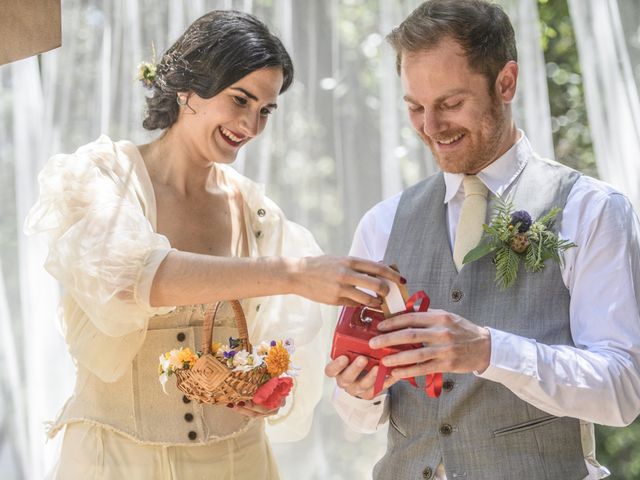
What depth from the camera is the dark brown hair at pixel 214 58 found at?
2570 mm

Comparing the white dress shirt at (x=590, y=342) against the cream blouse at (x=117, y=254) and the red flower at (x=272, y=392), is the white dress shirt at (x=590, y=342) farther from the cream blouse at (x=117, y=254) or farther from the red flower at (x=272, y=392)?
the cream blouse at (x=117, y=254)

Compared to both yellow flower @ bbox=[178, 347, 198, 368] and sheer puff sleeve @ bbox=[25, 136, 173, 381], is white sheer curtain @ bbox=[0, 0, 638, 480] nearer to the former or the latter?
sheer puff sleeve @ bbox=[25, 136, 173, 381]

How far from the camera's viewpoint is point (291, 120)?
3.53 metres

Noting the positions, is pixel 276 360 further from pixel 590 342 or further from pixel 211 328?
pixel 590 342

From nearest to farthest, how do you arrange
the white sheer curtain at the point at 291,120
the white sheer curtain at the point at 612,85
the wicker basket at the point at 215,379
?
the wicker basket at the point at 215,379 < the white sheer curtain at the point at 612,85 < the white sheer curtain at the point at 291,120

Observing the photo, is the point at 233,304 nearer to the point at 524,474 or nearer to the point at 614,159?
the point at 524,474

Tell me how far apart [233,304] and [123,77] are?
1.58 metres

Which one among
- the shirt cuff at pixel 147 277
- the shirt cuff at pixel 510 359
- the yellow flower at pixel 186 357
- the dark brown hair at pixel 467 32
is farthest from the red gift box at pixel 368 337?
the dark brown hair at pixel 467 32

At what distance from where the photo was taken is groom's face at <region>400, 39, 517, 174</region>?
7.70 ft

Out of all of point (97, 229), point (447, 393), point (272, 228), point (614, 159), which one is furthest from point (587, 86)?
point (97, 229)

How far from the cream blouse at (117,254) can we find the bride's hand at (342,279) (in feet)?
1.18

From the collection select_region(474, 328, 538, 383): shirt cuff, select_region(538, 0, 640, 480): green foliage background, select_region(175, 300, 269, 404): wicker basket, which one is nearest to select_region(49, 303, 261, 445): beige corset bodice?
select_region(175, 300, 269, 404): wicker basket

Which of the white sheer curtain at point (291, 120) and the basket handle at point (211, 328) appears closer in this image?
the basket handle at point (211, 328)

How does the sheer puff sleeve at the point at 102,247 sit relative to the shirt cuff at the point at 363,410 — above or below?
above
